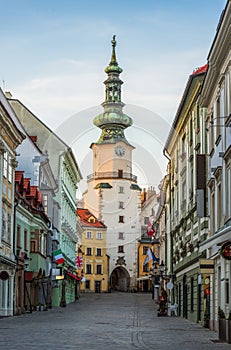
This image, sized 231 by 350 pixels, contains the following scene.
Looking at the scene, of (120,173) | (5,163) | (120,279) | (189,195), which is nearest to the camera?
(189,195)

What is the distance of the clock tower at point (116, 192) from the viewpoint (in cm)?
11731

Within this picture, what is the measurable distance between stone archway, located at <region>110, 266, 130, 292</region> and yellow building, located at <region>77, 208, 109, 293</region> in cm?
481

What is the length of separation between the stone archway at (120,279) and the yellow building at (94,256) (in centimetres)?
481

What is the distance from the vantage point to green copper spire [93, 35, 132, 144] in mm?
114812

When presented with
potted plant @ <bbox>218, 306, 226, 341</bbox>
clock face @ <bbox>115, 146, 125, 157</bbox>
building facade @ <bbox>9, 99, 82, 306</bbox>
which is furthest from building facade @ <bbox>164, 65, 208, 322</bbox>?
clock face @ <bbox>115, 146, 125, 157</bbox>

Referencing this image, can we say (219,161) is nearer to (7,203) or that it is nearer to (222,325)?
(222,325)

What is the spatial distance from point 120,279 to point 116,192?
1424cm

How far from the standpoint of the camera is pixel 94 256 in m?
114

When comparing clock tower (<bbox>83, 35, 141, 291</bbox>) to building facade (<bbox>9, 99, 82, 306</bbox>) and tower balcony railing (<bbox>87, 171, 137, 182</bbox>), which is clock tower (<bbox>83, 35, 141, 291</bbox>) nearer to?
tower balcony railing (<bbox>87, 171, 137, 182</bbox>)

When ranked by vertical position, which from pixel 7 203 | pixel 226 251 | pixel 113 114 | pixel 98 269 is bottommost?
pixel 226 251

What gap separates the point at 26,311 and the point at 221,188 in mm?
24598

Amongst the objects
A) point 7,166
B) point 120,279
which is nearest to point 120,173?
point 120,279

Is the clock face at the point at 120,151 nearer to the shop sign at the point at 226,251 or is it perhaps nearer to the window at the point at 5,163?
the window at the point at 5,163

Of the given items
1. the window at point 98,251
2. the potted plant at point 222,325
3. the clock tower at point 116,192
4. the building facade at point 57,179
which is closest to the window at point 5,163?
the building facade at point 57,179
